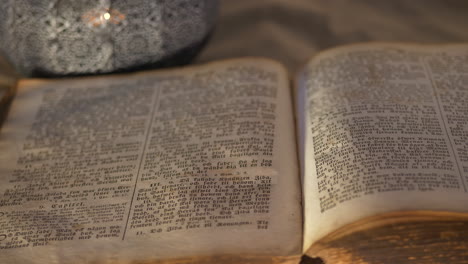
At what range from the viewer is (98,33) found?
0.94 metres

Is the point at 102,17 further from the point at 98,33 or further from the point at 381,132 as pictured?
the point at 381,132

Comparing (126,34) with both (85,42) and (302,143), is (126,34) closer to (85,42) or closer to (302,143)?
(85,42)

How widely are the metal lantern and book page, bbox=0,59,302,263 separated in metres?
0.04

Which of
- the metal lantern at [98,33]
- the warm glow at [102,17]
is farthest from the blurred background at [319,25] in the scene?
the warm glow at [102,17]

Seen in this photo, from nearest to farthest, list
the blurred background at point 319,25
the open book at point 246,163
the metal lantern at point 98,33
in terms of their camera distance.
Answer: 1. the open book at point 246,163
2. the metal lantern at point 98,33
3. the blurred background at point 319,25

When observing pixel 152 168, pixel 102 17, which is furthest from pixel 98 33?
pixel 152 168

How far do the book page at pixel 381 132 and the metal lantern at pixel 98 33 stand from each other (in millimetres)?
274

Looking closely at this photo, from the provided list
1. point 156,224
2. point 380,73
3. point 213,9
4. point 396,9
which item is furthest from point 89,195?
point 396,9

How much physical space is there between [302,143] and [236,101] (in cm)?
16

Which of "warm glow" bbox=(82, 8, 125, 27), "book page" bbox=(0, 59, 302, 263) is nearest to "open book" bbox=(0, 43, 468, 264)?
"book page" bbox=(0, 59, 302, 263)

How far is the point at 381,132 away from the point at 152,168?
0.41m

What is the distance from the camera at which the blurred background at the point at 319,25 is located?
1208 mm

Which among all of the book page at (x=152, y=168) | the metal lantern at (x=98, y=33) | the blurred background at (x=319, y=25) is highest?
the blurred background at (x=319, y=25)

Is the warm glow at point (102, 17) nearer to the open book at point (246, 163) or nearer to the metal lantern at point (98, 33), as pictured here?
the metal lantern at point (98, 33)
